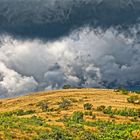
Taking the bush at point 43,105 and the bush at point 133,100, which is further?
the bush at point 133,100

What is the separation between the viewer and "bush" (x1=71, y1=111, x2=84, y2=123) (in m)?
87.0

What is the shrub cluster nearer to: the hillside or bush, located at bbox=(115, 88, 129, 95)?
the hillside

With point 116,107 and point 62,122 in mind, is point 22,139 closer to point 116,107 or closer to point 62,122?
point 62,122

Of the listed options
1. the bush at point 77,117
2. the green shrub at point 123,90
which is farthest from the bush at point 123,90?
the bush at point 77,117

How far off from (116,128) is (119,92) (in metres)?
60.8

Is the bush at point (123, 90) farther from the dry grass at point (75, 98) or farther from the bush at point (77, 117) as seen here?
the bush at point (77, 117)

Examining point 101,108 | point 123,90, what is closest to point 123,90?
point 123,90

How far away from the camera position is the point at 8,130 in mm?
56938

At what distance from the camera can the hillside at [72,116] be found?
198 feet

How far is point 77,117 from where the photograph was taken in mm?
89750

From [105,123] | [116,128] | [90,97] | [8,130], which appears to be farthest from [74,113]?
[8,130]

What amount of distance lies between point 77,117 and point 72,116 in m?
1.81

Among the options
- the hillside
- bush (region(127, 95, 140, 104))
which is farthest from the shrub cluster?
bush (region(127, 95, 140, 104))

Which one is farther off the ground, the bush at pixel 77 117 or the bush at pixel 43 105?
the bush at pixel 43 105
